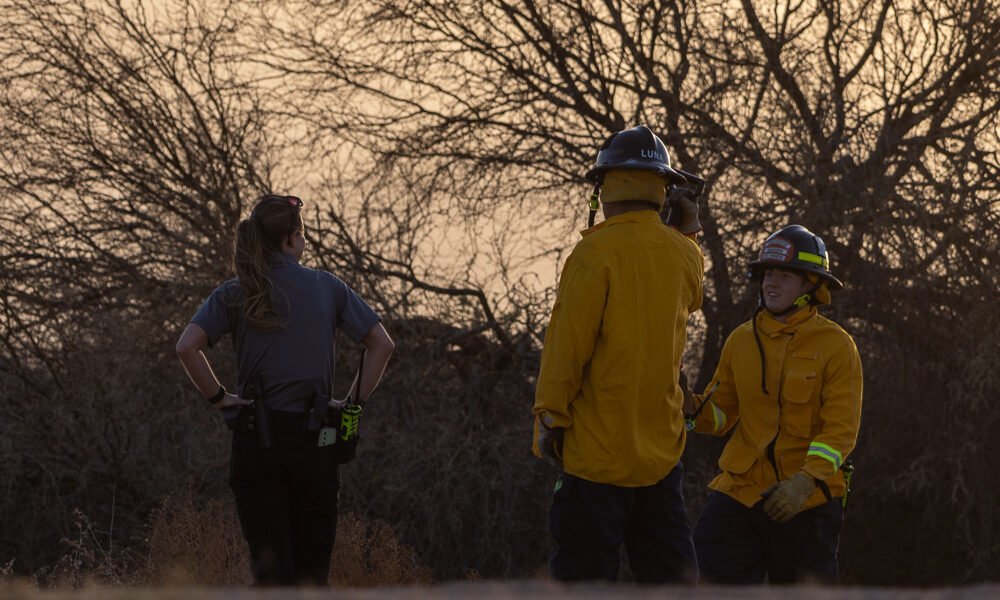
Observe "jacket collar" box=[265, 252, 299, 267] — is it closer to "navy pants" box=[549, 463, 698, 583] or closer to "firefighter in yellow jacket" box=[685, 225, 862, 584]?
"navy pants" box=[549, 463, 698, 583]

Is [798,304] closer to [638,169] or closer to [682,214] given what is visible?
[682,214]

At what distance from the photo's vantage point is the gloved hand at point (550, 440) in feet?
14.6

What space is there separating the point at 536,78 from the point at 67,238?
13.3 ft

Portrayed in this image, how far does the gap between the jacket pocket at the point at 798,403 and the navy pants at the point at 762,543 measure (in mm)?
297

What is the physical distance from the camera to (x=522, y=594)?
9.32 ft

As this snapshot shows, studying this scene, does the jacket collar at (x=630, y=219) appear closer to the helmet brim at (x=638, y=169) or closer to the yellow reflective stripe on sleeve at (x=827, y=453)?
the helmet brim at (x=638, y=169)

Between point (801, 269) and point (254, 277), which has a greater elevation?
point (801, 269)

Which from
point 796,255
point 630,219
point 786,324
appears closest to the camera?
point 630,219

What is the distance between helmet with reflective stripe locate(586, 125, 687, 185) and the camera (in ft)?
15.1

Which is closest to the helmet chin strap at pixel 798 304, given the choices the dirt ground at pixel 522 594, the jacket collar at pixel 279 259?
the jacket collar at pixel 279 259

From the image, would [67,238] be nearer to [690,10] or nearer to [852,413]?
[690,10]

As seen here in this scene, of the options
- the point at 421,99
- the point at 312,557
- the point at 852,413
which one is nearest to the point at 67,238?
the point at 421,99

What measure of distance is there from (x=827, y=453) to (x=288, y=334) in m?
1.99

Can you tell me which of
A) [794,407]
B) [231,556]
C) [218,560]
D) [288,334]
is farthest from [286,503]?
[231,556]
